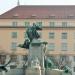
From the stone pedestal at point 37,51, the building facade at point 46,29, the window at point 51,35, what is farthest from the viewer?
the window at point 51,35

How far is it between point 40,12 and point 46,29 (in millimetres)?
3346

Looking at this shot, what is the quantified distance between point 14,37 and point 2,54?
4.93m

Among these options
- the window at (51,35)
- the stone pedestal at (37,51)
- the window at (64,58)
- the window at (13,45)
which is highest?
the stone pedestal at (37,51)

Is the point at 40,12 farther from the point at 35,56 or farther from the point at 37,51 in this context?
the point at 35,56

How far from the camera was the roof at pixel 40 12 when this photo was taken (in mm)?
88750

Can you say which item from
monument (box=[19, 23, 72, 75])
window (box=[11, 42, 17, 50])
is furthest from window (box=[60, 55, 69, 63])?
monument (box=[19, 23, 72, 75])

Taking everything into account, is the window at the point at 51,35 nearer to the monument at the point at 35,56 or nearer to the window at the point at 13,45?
the window at the point at 13,45

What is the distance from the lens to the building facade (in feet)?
287

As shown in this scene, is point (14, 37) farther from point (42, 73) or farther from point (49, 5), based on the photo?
point (42, 73)

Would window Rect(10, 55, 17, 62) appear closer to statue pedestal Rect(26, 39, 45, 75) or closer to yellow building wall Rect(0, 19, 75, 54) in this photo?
yellow building wall Rect(0, 19, 75, 54)

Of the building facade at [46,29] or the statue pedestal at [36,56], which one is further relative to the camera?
the building facade at [46,29]

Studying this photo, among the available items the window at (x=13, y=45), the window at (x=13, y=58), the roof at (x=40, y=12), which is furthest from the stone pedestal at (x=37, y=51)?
the window at (x=13, y=45)

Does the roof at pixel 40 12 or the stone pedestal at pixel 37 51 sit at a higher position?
the roof at pixel 40 12

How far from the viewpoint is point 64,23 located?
87.6m
